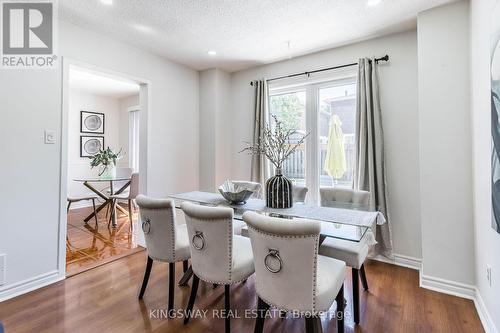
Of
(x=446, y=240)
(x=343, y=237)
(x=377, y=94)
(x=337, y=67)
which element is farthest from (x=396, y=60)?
(x=343, y=237)

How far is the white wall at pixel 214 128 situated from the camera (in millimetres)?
3900

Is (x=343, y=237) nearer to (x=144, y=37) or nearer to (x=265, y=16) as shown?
(x=265, y=16)

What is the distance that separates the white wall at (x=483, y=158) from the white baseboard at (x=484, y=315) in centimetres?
1

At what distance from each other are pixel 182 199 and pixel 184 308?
40.3 inches

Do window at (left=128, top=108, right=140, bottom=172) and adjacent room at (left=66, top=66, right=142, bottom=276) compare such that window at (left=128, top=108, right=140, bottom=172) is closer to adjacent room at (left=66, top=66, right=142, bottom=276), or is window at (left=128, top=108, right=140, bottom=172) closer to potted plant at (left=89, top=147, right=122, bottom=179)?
adjacent room at (left=66, top=66, right=142, bottom=276)

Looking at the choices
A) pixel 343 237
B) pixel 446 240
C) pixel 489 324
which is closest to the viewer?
pixel 343 237

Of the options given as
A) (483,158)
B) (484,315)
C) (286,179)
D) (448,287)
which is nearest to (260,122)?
(286,179)

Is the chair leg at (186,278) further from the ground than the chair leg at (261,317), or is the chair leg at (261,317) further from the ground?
the chair leg at (261,317)

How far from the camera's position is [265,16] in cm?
245

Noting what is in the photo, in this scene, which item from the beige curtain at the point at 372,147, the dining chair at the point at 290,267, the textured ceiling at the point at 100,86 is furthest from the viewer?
the textured ceiling at the point at 100,86

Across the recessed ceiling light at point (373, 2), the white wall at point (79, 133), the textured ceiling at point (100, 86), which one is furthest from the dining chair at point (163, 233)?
the white wall at point (79, 133)

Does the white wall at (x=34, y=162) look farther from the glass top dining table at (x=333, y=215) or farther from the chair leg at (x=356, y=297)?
the chair leg at (x=356, y=297)

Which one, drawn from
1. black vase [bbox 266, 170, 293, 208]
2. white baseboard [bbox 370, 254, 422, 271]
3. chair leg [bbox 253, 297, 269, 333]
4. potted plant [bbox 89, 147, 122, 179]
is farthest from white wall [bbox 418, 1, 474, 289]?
potted plant [bbox 89, 147, 122, 179]

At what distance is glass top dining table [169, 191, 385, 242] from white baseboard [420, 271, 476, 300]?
900 mm
